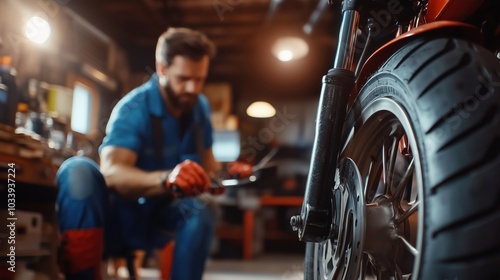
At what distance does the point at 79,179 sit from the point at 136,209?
26cm

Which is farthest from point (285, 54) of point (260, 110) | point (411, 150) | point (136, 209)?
point (411, 150)

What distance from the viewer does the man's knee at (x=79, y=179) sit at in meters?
1.01

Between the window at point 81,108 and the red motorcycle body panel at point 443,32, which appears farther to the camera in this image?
the window at point 81,108

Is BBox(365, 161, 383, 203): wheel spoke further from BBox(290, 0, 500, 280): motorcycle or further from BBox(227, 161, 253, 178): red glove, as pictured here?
BBox(227, 161, 253, 178): red glove

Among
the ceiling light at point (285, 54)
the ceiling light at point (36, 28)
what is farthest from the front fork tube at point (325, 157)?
the ceiling light at point (285, 54)

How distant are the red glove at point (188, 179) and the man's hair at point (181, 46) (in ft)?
1.54

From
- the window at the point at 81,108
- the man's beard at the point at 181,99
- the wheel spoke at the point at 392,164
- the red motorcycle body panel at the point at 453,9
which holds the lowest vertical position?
the wheel spoke at the point at 392,164

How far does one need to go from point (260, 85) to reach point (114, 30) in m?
1.76

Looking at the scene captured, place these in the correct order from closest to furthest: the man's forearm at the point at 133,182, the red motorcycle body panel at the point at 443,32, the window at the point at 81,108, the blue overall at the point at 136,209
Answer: the red motorcycle body panel at the point at 443,32, the blue overall at the point at 136,209, the man's forearm at the point at 133,182, the window at the point at 81,108

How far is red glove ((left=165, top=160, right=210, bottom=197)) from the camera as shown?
1.02 metres

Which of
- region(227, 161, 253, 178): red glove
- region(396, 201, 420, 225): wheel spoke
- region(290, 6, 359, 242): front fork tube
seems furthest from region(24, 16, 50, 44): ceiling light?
region(396, 201, 420, 225): wheel spoke

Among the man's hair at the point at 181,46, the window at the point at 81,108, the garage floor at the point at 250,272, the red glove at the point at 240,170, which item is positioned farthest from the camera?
the window at the point at 81,108

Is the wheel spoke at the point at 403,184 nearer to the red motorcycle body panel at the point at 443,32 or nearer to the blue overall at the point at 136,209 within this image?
the red motorcycle body panel at the point at 443,32

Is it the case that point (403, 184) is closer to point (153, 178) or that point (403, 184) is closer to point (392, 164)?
point (392, 164)
